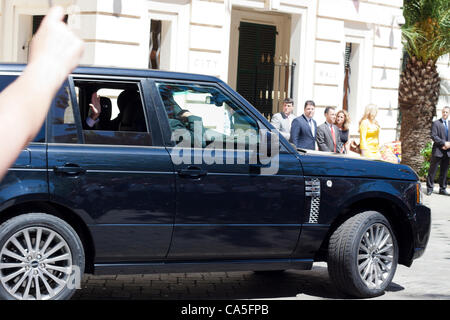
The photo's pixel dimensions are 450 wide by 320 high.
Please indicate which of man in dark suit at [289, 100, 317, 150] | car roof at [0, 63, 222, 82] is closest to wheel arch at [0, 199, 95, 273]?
car roof at [0, 63, 222, 82]

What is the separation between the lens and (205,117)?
242 inches

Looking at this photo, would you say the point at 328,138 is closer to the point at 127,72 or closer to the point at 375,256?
the point at 375,256

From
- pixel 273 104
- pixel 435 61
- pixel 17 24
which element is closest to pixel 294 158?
pixel 17 24

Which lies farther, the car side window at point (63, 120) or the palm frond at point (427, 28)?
the palm frond at point (427, 28)

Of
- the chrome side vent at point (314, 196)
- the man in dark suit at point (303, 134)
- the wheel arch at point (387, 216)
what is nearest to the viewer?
the chrome side vent at point (314, 196)

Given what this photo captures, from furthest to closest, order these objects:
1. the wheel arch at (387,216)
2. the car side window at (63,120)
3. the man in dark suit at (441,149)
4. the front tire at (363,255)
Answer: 1. the man in dark suit at (441,149)
2. the wheel arch at (387,216)
3. the front tire at (363,255)
4. the car side window at (63,120)

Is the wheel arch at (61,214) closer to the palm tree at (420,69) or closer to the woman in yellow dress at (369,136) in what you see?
the woman in yellow dress at (369,136)

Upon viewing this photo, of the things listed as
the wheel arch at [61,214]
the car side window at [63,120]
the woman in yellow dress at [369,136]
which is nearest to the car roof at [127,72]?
the car side window at [63,120]

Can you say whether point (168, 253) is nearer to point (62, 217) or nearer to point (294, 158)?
point (62, 217)

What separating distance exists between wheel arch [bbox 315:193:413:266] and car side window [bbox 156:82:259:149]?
1091mm

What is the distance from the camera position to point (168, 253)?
5.88 metres

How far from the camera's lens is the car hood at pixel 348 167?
6.54 meters

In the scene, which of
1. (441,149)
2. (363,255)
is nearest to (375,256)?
(363,255)

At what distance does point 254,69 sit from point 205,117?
1200 centimetres
